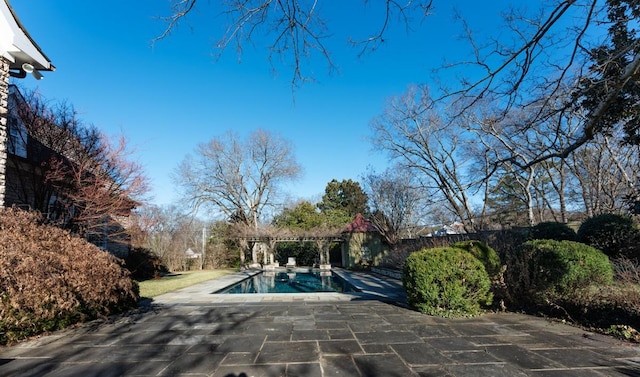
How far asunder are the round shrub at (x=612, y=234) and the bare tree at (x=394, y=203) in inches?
340

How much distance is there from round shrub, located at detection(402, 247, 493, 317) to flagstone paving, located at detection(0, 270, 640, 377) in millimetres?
297

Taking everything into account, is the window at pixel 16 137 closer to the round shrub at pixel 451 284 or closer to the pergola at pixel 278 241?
the round shrub at pixel 451 284

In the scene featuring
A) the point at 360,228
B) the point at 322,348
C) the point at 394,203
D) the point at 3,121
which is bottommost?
the point at 322,348

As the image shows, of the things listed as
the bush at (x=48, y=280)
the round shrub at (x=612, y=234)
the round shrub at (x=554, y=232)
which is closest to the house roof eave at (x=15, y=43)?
the bush at (x=48, y=280)

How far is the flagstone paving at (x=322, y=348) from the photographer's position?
9.52ft

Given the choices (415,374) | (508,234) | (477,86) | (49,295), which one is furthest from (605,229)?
(49,295)

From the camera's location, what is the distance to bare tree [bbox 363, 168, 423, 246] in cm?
1609

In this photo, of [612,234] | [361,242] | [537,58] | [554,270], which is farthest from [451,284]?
[361,242]

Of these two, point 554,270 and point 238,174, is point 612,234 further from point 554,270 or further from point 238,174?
point 238,174

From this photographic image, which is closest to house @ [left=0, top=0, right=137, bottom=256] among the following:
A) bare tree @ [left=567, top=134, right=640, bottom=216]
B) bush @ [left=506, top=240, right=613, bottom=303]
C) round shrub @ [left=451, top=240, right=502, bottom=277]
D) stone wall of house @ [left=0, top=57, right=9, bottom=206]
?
stone wall of house @ [left=0, top=57, right=9, bottom=206]

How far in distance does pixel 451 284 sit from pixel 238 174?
2116 centimetres

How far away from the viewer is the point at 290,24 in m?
2.78

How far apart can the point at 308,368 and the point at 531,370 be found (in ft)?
7.02

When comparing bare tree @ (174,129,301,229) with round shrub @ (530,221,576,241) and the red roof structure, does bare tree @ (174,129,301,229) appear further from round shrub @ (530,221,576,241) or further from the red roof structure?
round shrub @ (530,221,576,241)
